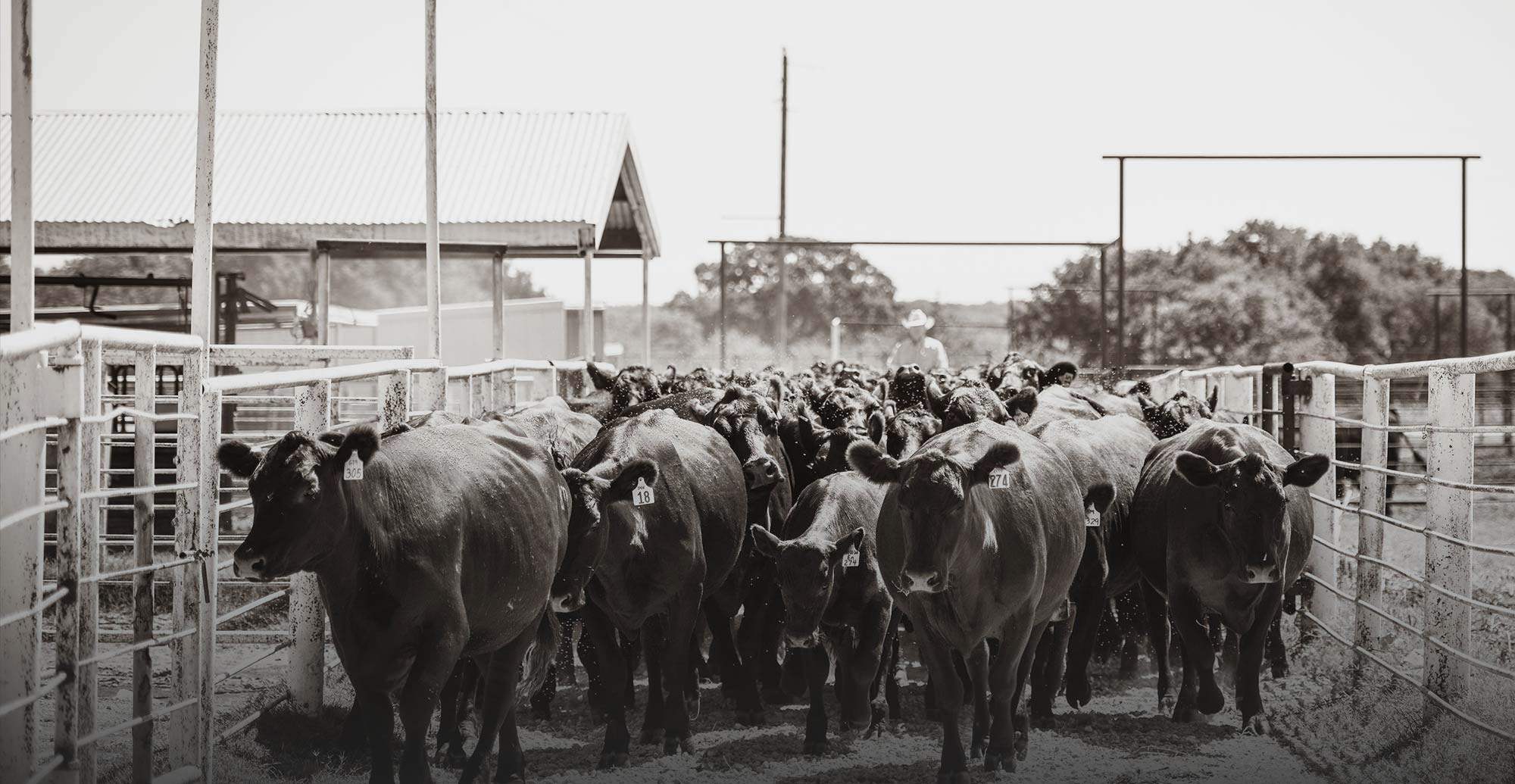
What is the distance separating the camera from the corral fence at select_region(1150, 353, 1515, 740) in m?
6.43

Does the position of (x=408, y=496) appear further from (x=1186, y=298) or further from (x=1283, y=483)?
(x=1186, y=298)

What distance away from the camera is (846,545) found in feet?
21.6

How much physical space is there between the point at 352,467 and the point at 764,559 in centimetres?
353

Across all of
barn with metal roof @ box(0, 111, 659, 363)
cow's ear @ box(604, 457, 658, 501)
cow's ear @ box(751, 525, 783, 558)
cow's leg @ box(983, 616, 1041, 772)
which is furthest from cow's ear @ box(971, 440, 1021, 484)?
barn with metal roof @ box(0, 111, 659, 363)

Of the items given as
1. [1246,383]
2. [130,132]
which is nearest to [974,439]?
[1246,383]

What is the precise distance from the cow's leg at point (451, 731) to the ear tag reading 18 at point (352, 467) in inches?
72.1

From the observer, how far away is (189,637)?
17.3 ft

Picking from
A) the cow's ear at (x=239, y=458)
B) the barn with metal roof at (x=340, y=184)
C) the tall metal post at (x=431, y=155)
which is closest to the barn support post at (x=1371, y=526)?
the cow's ear at (x=239, y=458)

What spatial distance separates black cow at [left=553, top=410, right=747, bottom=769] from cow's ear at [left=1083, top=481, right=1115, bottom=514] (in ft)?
6.16

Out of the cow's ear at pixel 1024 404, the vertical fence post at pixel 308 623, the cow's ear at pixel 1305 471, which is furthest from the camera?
the cow's ear at pixel 1024 404

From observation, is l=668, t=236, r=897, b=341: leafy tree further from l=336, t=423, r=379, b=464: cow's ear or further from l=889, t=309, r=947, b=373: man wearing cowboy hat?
l=336, t=423, r=379, b=464: cow's ear

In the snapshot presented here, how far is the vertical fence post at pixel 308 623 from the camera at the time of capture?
666 centimetres

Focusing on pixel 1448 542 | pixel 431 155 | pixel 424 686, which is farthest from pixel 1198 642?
pixel 431 155

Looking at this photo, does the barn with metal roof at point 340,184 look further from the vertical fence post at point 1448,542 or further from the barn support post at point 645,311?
the vertical fence post at point 1448,542
